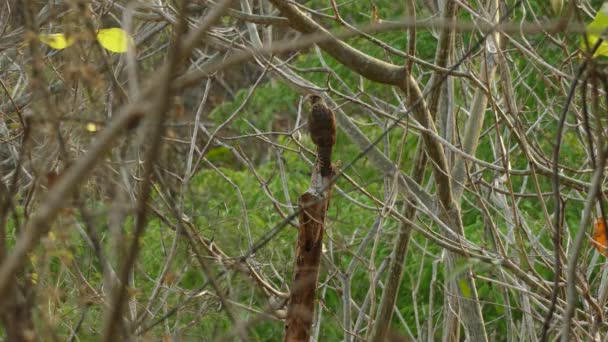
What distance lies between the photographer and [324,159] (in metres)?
2.60

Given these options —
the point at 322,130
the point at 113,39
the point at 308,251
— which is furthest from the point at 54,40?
the point at 308,251

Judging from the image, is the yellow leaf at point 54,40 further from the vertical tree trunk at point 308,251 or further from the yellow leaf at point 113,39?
the vertical tree trunk at point 308,251

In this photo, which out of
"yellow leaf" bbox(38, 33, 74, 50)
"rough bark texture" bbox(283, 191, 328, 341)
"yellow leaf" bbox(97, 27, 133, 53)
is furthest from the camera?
"rough bark texture" bbox(283, 191, 328, 341)

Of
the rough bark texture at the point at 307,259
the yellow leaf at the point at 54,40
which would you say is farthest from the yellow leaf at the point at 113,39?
the rough bark texture at the point at 307,259

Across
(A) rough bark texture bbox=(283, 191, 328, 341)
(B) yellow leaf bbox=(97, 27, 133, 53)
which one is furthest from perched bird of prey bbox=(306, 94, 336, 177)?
(B) yellow leaf bbox=(97, 27, 133, 53)

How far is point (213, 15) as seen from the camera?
100 centimetres

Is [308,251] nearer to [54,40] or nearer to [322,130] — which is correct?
[322,130]

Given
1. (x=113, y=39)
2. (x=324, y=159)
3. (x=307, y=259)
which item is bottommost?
(x=307, y=259)

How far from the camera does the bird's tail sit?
2582 millimetres

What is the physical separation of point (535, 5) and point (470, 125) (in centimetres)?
229

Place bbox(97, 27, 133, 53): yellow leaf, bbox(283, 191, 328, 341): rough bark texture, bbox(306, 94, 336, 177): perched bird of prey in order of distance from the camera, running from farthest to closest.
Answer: bbox(306, 94, 336, 177): perched bird of prey, bbox(283, 191, 328, 341): rough bark texture, bbox(97, 27, 133, 53): yellow leaf

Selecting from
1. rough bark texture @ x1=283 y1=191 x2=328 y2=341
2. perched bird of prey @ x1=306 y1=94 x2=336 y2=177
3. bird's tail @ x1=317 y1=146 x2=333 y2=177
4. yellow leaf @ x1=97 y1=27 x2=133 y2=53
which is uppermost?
yellow leaf @ x1=97 y1=27 x2=133 y2=53

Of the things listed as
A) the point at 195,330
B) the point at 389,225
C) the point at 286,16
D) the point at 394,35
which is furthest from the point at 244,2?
the point at 394,35

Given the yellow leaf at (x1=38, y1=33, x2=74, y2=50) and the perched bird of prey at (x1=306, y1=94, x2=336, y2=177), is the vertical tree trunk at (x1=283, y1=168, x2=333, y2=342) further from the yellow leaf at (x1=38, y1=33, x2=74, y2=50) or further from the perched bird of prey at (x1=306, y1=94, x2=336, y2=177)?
the yellow leaf at (x1=38, y1=33, x2=74, y2=50)
